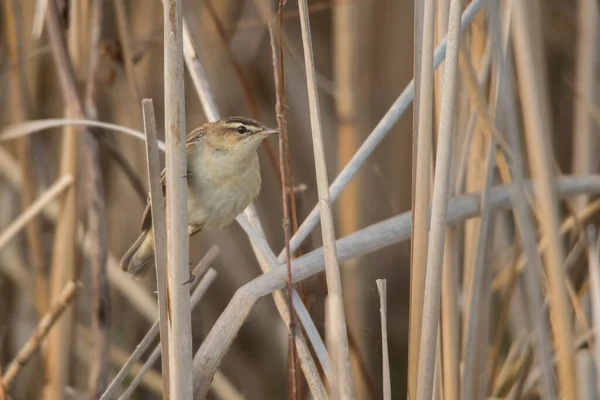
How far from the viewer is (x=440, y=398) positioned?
6.01 feet

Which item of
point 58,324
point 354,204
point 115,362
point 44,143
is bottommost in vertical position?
point 115,362

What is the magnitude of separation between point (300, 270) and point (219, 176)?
621mm

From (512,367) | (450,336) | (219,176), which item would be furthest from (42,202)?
(512,367)

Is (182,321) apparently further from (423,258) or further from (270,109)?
Result: (270,109)

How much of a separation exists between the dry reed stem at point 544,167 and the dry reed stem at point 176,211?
706 millimetres

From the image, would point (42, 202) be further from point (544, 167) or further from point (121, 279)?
point (544, 167)

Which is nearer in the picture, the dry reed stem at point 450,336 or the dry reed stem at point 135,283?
the dry reed stem at point 135,283

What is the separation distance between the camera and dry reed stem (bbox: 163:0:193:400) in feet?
4.46

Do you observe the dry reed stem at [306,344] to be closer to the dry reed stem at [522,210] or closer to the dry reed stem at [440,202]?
the dry reed stem at [440,202]

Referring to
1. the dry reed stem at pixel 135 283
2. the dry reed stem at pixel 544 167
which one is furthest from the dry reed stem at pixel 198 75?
the dry reed stem at pixel 544 167

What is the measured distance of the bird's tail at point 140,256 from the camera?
2307 mm

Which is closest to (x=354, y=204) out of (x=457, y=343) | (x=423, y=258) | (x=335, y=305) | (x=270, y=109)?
(x=270, y=109)

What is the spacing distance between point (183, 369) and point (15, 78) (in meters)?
1.55

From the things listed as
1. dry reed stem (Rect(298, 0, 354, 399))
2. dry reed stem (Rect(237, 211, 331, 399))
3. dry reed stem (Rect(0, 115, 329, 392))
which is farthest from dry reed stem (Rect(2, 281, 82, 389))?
dry reed stem (Rect(298, 0, 354, 399))
